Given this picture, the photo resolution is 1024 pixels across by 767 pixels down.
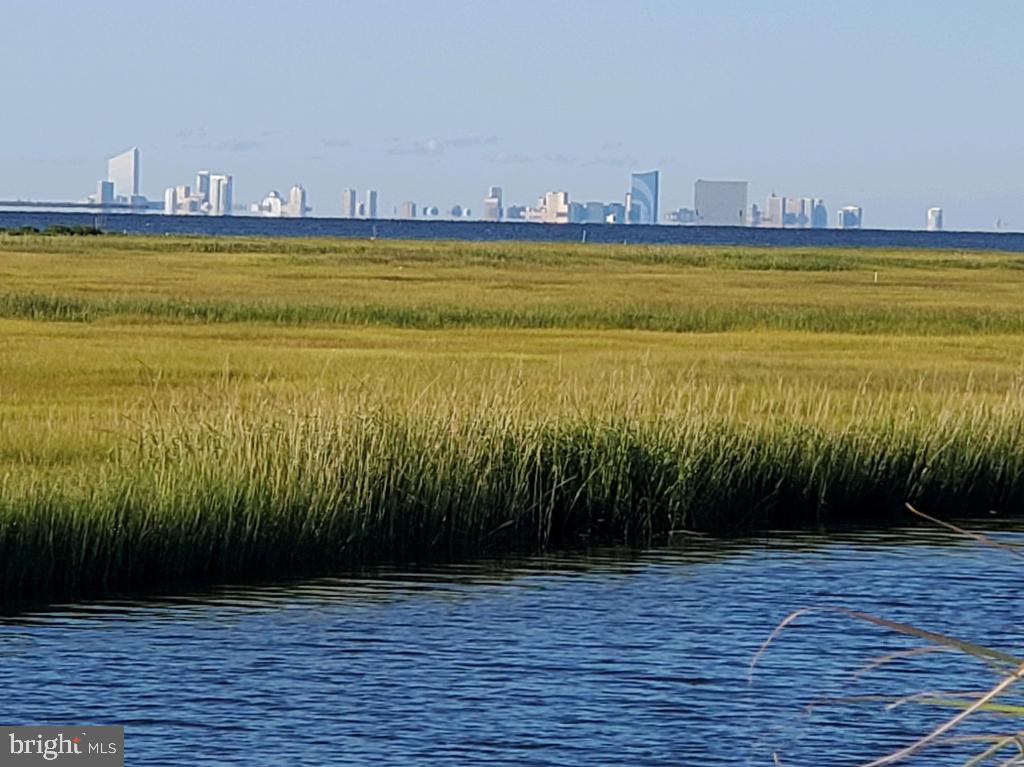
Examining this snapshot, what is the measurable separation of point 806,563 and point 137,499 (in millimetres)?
6431

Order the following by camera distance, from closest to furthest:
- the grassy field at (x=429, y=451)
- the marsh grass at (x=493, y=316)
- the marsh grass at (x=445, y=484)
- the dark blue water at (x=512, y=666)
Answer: the dark blue water at (x=512, y=666) → the marsh grass at (x=445, y=484) → the grassy field at (x=429, y=451) → the marsh grass at (x=493, y=316)

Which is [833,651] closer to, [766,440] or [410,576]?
[410,576]

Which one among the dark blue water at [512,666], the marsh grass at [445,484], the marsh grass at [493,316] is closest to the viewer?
the dark blue water at [512,666]

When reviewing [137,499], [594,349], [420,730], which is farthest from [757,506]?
[594,349]

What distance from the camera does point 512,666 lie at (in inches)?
496

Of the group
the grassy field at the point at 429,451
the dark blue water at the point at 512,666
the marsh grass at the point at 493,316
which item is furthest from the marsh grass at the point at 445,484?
the marsh grass at the point at 493,316

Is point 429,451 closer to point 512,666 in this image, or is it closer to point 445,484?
point 445,484

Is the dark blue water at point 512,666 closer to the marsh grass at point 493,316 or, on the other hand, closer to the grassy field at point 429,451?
the grassy field at point 429,451

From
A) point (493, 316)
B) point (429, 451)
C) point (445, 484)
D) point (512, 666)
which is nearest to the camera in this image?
point (512, 666)

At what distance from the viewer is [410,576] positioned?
52.2 ft

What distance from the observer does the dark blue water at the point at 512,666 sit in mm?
10719

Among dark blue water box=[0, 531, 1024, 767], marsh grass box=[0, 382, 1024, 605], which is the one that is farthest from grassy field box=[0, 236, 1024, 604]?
dark blue water box=[0, 531, 1024, 767]

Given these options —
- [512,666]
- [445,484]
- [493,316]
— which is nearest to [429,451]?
[445,484]

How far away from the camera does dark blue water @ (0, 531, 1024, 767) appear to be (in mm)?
10719
